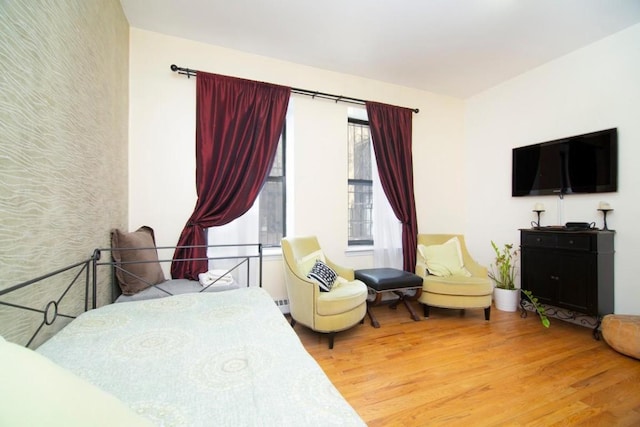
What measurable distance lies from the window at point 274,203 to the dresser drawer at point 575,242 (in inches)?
116

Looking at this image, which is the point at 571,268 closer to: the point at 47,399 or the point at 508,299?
the point at 508,299

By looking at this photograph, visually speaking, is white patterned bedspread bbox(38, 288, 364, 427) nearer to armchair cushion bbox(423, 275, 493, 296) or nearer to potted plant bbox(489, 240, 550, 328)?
armchair cushion bbox(423, 275, 493, 296)

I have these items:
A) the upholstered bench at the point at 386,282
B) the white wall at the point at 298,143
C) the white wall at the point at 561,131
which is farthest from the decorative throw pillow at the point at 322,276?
the white wall at the point at 561,131

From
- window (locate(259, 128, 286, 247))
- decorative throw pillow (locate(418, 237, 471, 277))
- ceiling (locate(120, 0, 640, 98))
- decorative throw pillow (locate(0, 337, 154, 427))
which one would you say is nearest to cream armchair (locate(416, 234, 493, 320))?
decorative throw pillow (locate(418, 237, 471, 277))

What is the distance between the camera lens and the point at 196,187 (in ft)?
8.67

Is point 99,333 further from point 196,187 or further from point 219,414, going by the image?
point 196,187

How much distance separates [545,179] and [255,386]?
3780 millimetres

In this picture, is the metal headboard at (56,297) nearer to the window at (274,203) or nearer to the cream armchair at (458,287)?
the window at (274,203)

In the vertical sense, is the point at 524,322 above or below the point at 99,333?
below

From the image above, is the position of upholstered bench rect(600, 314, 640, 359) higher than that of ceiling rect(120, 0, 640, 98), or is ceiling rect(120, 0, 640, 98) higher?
ceiling rect(120, 0, 640, 98)

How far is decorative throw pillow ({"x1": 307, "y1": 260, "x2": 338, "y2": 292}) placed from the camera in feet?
8.14

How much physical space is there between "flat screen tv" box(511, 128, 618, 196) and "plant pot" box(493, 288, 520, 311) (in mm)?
1223

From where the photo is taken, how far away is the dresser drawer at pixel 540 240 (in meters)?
2.76

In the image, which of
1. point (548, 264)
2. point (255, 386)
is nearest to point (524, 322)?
point (548, 264)
